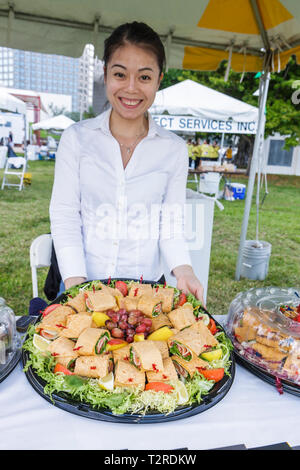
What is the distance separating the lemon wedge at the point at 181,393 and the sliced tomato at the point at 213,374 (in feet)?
0.36

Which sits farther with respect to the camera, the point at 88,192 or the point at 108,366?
the point at 88,192

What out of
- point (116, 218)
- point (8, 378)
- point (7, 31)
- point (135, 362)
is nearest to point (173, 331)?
point (135, 362)

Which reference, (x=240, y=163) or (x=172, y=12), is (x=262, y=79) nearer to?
(x=172, y=12)

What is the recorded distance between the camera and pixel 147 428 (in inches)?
39.3

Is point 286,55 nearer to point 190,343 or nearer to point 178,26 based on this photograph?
point 178,26

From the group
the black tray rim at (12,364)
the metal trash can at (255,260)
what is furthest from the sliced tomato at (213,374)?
the metal trash can at (255,260)

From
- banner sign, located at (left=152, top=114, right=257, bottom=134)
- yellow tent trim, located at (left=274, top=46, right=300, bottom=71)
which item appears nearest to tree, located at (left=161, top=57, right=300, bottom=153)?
banner sign, located at (left=152, top=114, right=257, bottom=134)

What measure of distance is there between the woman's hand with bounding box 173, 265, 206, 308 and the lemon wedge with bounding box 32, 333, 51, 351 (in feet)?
2.49

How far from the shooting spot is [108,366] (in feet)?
3.68

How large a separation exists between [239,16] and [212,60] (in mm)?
701

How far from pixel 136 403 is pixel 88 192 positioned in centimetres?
123

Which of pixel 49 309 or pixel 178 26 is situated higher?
pixel 178 26

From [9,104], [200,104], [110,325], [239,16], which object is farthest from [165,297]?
[9,104]

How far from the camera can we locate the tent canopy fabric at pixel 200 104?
343 inches
